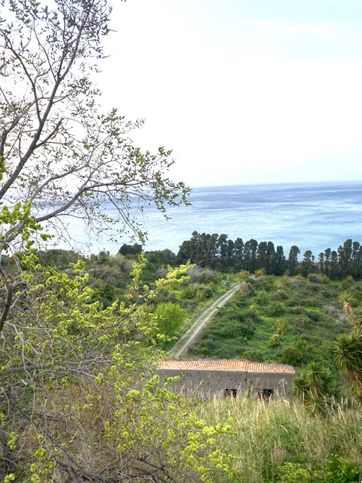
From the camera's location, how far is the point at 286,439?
7.62m

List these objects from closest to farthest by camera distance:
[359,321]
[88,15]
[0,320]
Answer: [0,320], [88,15], [359,321]

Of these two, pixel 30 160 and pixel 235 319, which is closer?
pixel 30 160

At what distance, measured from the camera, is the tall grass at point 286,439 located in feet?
22.0

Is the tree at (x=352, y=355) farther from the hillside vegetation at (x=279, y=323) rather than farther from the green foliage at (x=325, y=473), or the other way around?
the hillside vegetation at (x=279, y=323)

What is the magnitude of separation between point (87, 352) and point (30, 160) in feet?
9.97

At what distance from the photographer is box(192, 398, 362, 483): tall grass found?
22.0 ft

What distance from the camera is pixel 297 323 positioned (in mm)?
31547

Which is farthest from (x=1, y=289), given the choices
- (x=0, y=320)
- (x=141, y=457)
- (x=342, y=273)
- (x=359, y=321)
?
(x=342, y=273)

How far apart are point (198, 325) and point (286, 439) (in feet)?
77.8

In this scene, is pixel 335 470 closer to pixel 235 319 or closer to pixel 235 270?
pixel 235 319

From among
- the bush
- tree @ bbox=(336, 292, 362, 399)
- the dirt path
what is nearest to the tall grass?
tree @ bbox=(336, 292, 362, 399)

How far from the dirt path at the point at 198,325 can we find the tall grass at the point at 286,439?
16770 mm

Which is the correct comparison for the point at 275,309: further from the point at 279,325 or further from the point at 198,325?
the point at 198,325

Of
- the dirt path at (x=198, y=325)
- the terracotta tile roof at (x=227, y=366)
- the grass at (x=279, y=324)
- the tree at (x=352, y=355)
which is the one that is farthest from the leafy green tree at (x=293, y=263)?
the tree at (x=352, y=355)
